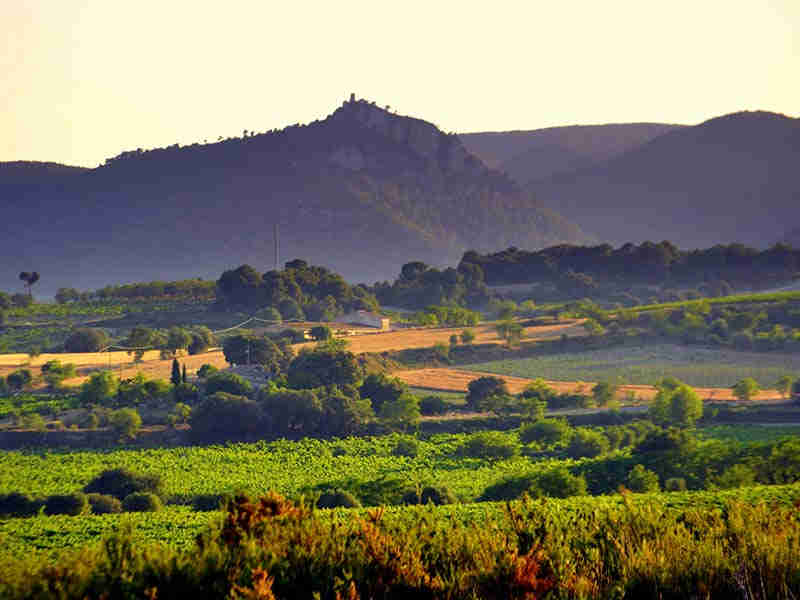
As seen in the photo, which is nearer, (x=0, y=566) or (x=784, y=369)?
(x=0, y=566)

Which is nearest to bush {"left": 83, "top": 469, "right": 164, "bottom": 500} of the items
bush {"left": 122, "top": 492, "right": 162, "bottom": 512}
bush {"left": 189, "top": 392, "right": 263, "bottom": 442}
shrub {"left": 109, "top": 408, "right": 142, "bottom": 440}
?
bush {"left": 122, "top": 492, "right": 162, "bottom": 512}

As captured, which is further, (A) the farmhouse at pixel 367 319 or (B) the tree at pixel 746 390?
(A) the farmhouse at pixel 367 319

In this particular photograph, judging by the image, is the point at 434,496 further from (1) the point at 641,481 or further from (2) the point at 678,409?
(2) the point at 678,409

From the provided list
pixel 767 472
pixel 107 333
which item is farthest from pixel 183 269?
pixel 767 472

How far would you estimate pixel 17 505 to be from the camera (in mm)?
27016

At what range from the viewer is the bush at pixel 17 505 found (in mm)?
26578

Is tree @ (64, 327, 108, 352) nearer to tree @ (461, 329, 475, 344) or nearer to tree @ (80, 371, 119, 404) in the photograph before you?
tree @ (80, 371, 119, 404)

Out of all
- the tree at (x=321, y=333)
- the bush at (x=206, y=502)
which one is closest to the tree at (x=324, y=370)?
the tree at (x=321, y=333)

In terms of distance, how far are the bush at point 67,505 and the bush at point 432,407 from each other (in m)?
23.3

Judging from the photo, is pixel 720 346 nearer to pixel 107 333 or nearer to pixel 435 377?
pixel 435 377

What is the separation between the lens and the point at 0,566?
9148 mm

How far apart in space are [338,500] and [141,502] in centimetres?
670

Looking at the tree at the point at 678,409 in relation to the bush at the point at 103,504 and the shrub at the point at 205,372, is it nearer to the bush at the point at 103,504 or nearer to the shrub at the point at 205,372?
the shrub at the point at 205,372

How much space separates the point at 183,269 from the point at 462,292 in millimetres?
94227
